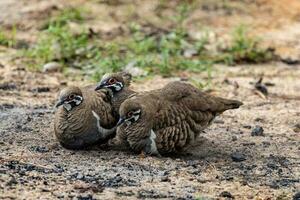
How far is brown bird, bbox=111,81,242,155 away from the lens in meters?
6.97

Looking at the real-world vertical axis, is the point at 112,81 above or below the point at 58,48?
above

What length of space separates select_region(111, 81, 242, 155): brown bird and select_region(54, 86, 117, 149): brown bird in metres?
0.18

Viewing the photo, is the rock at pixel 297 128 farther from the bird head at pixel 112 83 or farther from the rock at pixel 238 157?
the bird head at pixel 112 83

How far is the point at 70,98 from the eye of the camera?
7.09 meters

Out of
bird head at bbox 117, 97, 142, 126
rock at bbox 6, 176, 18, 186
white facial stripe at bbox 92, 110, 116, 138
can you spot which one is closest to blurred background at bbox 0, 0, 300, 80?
white facial stripe at bbox 92, 110, 116, 138

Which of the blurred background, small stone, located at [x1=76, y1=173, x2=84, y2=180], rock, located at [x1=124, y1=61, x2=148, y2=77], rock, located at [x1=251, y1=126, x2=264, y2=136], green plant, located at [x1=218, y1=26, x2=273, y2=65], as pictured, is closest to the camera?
small stone, located at [x1=76, y1=173, x2=84, y2=180]

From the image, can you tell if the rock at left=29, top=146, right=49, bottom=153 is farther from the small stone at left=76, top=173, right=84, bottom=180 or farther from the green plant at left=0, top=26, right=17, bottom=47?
the green plant at left=0, top=26, right=17, bottom=47

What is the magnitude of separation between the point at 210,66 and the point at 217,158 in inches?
141

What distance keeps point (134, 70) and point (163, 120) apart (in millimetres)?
3144

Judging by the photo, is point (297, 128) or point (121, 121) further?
point (297, 128)

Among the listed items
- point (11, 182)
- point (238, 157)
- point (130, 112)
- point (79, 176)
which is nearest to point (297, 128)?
point (238, 157)

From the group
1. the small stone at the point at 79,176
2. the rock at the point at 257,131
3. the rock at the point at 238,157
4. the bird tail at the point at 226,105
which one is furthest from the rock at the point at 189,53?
the small stone at the point at 79,176

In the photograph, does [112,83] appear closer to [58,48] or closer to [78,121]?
[78,121]

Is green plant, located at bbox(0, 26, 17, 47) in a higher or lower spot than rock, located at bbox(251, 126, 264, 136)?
higher
